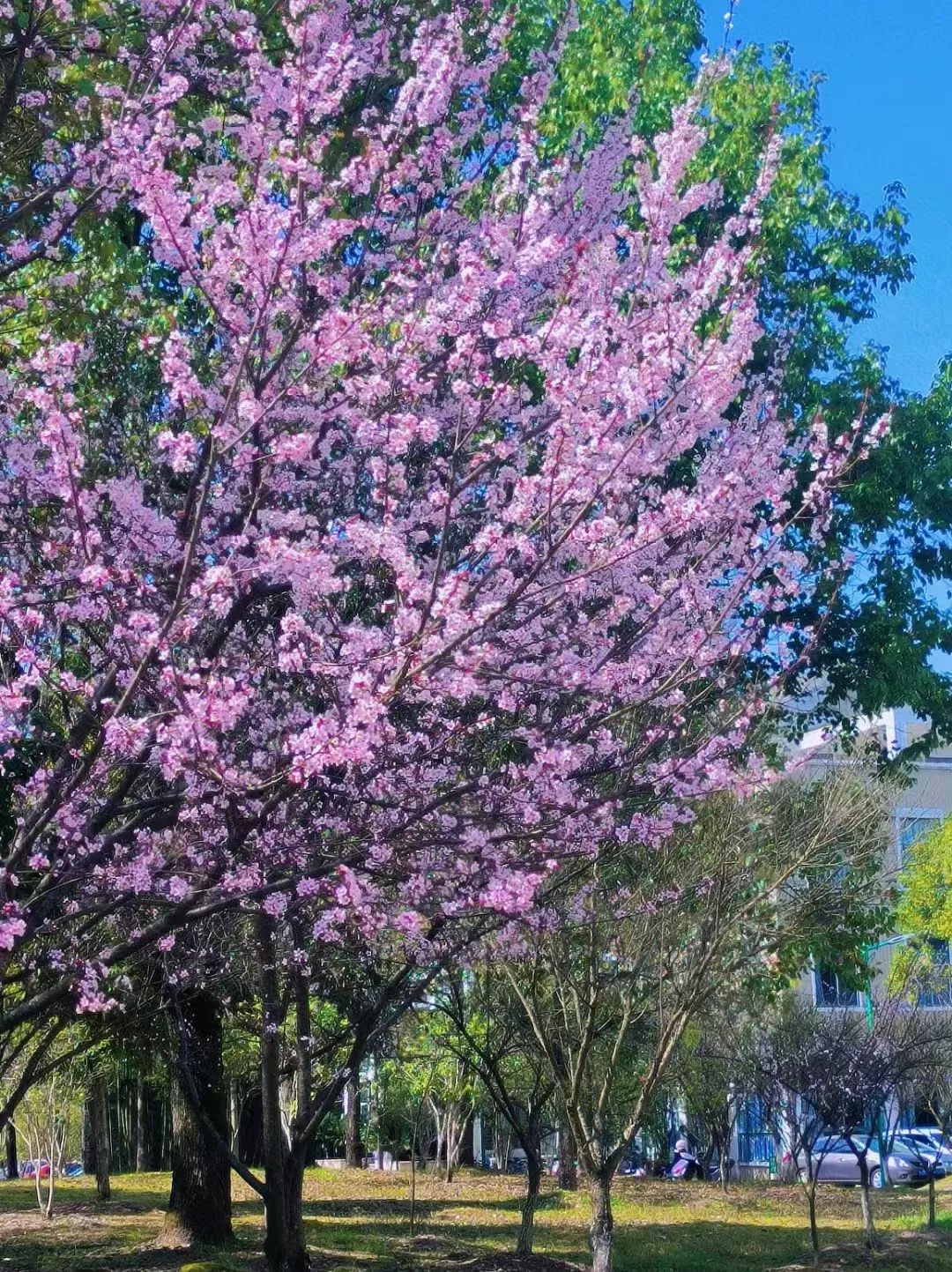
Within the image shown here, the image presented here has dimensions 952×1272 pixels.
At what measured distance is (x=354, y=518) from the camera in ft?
19.1

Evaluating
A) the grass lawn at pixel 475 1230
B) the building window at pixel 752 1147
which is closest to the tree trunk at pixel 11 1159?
the grass lawn at pixel 475 1230

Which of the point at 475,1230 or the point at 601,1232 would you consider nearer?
the point at 601,1232

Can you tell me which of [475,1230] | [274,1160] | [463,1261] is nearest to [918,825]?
[475,1230]

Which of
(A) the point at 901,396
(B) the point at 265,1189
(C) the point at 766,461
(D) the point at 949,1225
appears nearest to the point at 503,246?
(C) the point at 766,461

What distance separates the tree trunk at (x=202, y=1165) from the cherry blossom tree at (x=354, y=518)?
7.77 meters

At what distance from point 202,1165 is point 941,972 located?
816 inches

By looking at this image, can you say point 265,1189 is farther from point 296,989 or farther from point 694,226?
point 694,226

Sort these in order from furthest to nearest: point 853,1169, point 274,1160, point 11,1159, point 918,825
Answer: point 11,1159 → point 918,825 → point 853,1169 → point 274,1160

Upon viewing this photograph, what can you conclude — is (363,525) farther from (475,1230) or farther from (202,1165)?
(475,1230)

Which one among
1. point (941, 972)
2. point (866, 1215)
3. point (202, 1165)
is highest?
point (941, 972)

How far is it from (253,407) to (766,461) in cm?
333

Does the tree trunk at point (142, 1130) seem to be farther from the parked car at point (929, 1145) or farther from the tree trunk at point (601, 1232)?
the tree trunk at point (601, 1232)

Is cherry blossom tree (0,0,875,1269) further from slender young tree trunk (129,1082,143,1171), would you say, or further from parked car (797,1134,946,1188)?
slender young tree trunk (129,1082,143,1171)

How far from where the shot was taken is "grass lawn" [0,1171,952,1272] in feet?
47.2
